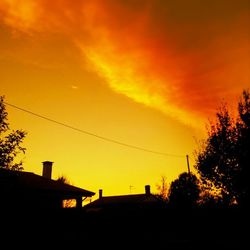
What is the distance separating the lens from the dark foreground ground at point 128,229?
50.1 feet

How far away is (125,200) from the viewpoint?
4809 cm

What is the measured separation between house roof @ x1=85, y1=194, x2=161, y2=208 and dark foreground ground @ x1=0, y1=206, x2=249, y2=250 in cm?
2649

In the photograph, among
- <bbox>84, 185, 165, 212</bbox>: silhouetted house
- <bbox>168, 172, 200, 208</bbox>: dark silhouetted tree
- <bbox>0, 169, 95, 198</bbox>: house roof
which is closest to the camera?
<bbox>0, 169, 95, 198</bbox>: house roof

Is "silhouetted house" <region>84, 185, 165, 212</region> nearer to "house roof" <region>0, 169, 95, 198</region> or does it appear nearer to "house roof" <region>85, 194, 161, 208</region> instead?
"house roof" <region>85, 194, 161, 208</region>

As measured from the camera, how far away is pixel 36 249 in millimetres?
14906

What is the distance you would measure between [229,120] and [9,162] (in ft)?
60.9

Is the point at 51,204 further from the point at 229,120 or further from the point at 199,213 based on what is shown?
the point at 229,120

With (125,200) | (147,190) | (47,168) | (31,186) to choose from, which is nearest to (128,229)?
(31,186)

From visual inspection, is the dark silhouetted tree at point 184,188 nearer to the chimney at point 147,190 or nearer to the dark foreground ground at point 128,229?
the chimney at point 147,190

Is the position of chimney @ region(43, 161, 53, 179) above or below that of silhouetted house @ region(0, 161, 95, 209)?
above

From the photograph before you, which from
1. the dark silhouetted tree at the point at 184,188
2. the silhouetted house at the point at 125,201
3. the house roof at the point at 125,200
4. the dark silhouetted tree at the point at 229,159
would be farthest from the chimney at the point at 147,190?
the dark silhouetted tree at the point at 229,159

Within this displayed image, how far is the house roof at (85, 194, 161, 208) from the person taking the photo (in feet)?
150

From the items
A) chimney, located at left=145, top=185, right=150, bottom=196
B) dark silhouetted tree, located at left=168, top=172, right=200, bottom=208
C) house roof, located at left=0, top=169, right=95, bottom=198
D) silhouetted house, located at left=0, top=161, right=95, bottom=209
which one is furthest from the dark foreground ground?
Answer: chimney, located at left=145, top=185, right=150, bottom=196

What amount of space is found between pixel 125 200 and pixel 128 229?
31191 millimetres
